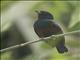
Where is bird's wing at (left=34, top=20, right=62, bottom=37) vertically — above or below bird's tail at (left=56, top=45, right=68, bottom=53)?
above

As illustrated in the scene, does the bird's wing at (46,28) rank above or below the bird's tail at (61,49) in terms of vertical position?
above

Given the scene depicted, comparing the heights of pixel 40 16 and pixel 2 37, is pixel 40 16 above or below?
above

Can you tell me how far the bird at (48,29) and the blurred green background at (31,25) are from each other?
0.6 inches

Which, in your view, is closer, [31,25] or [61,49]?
[61,49]

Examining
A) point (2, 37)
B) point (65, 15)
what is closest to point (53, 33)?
point (65, 15)

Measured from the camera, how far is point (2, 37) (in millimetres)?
703

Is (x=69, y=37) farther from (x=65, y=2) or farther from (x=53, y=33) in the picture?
(x=65, y=2)

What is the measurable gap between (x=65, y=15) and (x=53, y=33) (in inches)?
6.4

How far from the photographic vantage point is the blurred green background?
1.66 ft

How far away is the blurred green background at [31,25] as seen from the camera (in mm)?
506

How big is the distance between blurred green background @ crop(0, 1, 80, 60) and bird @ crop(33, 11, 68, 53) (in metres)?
0.01

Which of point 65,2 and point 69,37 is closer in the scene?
point 69,37

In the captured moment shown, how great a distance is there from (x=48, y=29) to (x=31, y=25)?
0.31ft

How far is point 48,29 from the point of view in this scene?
48 centimetres
